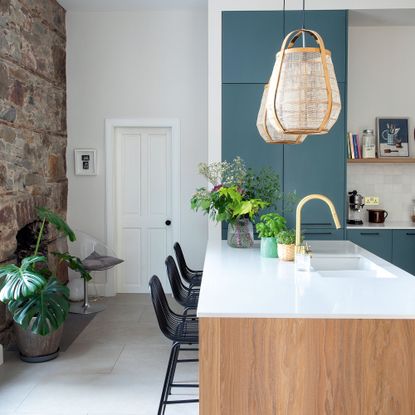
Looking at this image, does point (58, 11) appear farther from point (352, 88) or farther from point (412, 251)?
point (412, 251)

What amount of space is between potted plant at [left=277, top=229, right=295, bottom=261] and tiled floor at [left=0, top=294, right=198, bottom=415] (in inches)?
42.7

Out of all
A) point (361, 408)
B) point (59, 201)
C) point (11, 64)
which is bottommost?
point (361, 408)

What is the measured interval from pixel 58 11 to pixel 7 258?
2939mm

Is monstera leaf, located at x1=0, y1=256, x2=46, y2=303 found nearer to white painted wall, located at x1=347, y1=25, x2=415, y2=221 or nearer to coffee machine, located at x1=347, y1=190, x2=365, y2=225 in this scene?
coffee machine, located at x1=347, y1=190, x2=365, y2=225

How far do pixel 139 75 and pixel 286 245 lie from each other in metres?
3.51

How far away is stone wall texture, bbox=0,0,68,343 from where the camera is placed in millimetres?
4445

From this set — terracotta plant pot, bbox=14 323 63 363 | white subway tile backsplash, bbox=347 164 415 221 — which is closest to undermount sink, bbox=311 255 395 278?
terracotta plant pot, bbox=14 323 63 363

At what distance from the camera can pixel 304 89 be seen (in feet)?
8.64

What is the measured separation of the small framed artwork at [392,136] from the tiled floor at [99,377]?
3122mm

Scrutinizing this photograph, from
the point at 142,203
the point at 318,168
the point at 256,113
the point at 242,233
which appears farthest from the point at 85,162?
the point at 242,233

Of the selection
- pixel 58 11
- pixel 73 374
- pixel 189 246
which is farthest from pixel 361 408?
pixel 58 11

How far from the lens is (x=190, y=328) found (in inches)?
128

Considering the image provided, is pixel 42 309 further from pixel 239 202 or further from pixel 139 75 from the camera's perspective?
pixel 139 75

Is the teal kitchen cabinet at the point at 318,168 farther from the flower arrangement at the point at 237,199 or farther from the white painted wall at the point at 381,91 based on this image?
the flower arrangement at the point at 237,199
